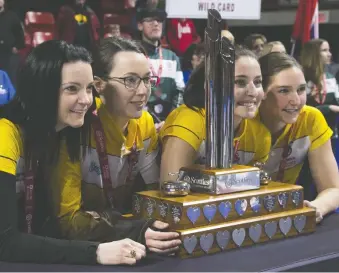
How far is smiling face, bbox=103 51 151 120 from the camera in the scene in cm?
141

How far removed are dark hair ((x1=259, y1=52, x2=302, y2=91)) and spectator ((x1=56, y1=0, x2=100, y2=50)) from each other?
146 inches

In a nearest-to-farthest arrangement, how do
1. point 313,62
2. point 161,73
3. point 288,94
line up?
point 288,94
point 161,73
point 313,62

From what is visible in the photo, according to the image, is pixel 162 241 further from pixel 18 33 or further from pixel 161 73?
pixel 18 33

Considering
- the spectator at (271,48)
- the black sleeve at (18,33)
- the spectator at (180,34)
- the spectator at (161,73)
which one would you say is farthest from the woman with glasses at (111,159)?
the spectator at (180,34)

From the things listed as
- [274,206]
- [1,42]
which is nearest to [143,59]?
[274,206]

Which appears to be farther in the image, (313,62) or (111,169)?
(313,62)

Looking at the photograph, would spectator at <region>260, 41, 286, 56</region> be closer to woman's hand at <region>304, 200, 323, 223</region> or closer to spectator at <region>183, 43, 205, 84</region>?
spectator at <region>183, 43, 205, 84</region>

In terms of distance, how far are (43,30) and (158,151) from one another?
4445 mm

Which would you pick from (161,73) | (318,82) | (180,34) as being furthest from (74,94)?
(180,34)

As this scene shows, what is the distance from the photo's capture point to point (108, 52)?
146 cm

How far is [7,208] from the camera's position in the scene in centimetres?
118

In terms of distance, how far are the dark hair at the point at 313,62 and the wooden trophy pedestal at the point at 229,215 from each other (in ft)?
7.52

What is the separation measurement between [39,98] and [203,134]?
44cm

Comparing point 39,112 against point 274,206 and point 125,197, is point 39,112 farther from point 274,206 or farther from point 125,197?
point 274,206
